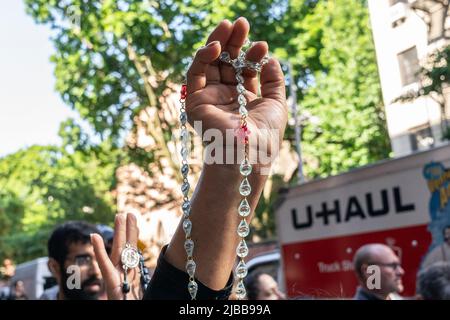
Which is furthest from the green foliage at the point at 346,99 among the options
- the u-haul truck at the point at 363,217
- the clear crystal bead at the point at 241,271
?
the clear crystal bead at the point at 241,271

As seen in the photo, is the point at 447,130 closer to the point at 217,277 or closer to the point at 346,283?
the point at 346,283

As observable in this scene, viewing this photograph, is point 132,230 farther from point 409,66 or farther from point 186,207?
point 409,66

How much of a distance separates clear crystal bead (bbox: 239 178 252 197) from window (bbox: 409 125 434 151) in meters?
6.94

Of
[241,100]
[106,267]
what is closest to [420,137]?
[106,267]

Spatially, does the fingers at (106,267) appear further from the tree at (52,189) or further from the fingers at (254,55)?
the tree at (52,189)

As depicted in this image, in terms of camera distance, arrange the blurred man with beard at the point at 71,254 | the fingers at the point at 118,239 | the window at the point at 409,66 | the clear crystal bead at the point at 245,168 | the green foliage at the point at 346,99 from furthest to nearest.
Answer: the green foliage at the point at 346,99
the window at the point at 409,66
the blurred man with beard at the point at 71,254
the fingers at the point at 118,239
the clear crystal bead at the point at 245,168

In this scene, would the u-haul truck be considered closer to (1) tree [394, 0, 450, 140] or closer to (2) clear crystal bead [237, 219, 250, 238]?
(1) tree [394, 0, 450, 140]

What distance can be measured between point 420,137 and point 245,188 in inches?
302

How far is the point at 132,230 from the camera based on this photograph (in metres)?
1.50

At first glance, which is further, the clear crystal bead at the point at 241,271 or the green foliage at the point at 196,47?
the green foliage at the point at 196,47

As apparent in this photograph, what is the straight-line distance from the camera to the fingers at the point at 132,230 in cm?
148

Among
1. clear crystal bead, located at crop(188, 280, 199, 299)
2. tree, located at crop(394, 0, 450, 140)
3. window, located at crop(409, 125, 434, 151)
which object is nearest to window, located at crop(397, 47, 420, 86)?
tree, located at crop(394, 0, 450, 140)

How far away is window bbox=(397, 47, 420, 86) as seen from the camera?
6.95m
